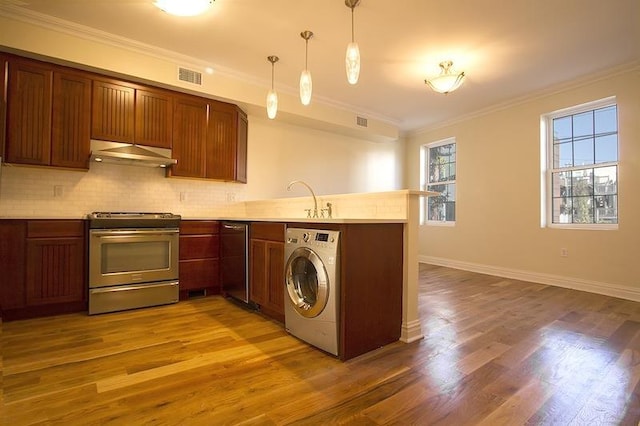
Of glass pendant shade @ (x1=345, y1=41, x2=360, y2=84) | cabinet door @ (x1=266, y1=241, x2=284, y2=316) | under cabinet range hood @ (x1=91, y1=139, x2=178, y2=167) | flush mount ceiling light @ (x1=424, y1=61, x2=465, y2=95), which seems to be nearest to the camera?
glass pendant shade @ (x1=345, y1=41, x2=360, y2=84)

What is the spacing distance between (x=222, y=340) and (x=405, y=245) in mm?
1557

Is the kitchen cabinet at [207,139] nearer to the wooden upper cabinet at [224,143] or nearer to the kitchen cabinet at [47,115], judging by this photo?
the wooden upper cabinet at [224,143]

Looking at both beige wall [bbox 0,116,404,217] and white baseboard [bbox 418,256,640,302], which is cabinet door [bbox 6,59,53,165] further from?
white baseboard [bbox 418,256,640,302]

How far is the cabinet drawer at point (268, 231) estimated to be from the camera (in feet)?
8.46

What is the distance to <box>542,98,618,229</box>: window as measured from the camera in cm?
393

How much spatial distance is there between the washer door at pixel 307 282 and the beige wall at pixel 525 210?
383 cm

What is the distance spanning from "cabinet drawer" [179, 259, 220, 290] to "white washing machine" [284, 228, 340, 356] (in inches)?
60.3

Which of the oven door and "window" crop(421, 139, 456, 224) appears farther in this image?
"window" crop(421, 139, 456, 224)

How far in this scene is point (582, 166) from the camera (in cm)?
418

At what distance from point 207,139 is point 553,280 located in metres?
4.95

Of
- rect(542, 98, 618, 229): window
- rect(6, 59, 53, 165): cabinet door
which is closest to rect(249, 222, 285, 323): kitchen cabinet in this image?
rect(6, 59, 53, 165): cabinet door

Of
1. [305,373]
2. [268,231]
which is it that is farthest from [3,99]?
[305,373]

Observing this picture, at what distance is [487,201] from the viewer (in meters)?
5.15

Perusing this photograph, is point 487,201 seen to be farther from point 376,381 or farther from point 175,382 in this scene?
point 175,382
